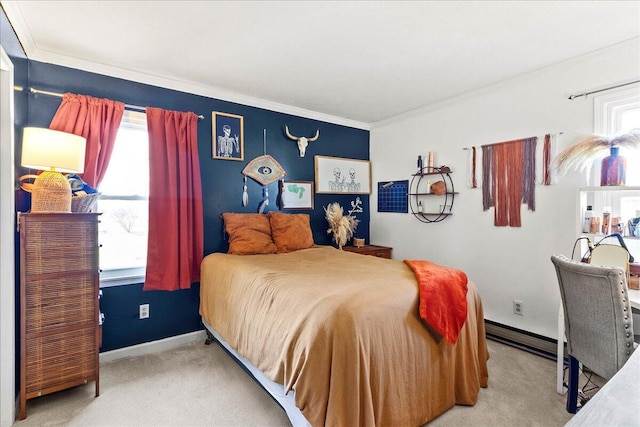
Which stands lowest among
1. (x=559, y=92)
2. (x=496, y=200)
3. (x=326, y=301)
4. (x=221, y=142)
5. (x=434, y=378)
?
(x=434, y=378)

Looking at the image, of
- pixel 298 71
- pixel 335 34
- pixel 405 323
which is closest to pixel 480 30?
pixel 335 34

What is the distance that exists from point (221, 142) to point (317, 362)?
8.18ft

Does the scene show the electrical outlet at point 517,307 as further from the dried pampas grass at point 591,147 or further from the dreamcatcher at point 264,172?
the dreamcatcher at point 264,172

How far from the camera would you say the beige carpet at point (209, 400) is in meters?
1.85

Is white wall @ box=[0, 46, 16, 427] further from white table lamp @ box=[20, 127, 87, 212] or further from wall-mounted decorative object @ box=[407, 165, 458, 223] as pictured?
wall-mounted decorative object @ box=[407, 165, 458, 223]

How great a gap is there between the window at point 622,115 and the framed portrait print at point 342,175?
253 cm

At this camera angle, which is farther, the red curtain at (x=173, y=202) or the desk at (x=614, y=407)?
the red curtain at (x=173, y=202)

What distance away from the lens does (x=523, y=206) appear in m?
2.88

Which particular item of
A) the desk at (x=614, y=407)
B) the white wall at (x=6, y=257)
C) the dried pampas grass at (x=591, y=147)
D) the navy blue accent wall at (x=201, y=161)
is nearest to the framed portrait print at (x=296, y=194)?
the navy blue accent wall at (x=201, y=161)

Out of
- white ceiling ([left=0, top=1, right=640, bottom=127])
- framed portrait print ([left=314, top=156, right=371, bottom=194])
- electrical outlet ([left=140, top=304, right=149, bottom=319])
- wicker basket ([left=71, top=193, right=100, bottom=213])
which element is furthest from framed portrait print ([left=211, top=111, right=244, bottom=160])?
electrical outlet ([left=140, top=304, right=149, bottom=319])

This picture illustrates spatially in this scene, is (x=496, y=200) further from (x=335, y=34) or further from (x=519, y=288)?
(x=335, y=34)

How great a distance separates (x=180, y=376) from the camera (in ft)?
7.77

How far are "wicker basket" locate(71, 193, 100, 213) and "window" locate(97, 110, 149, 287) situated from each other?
54 centimetres

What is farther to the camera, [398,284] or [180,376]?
[180,376]
